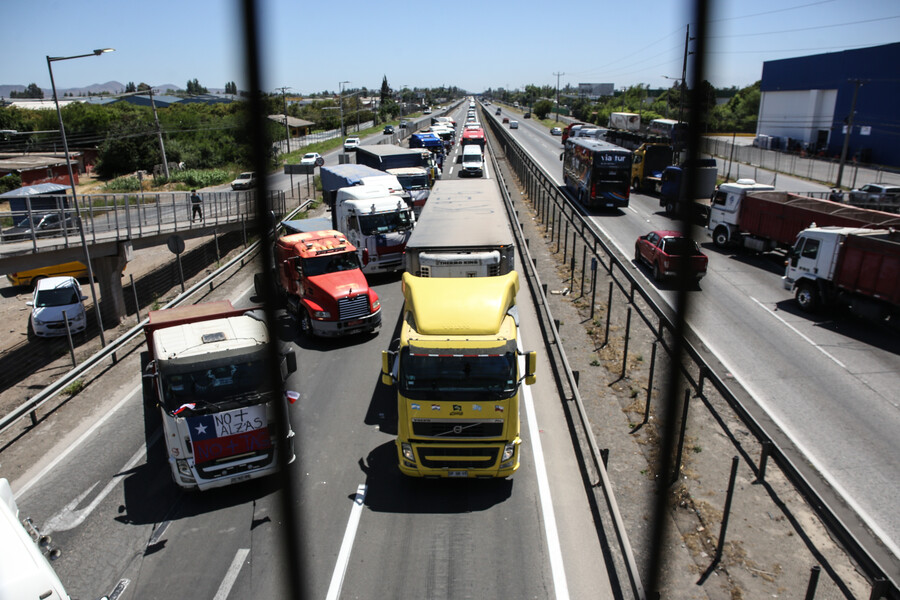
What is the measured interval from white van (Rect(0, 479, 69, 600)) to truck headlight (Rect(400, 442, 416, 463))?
454cm

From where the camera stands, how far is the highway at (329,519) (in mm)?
7387

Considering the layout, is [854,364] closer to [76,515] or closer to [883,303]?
[883,303]

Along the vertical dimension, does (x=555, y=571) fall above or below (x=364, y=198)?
below

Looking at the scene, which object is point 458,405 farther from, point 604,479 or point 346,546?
point 346,546

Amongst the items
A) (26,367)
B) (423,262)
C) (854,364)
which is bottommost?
(26,367)

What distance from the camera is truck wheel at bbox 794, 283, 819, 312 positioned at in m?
18.0

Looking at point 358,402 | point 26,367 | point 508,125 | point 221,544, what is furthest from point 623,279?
point 508,125

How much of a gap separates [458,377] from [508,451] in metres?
1.36

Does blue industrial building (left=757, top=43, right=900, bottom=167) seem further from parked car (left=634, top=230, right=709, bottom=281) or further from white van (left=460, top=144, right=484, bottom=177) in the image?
parked car (left=634, top=230, right=709, bottom=281)

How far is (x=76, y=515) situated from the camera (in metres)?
8.77

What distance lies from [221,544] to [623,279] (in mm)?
16118

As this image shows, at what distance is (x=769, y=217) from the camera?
944 inches

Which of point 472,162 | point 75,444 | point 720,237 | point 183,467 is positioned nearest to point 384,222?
point 75,444

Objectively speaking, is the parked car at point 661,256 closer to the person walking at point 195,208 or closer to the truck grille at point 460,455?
the truck grille at point 460,455
